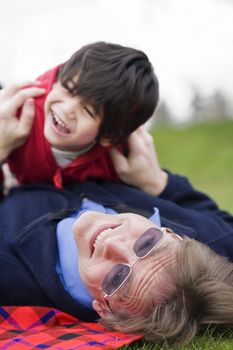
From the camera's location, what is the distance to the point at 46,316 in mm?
2387

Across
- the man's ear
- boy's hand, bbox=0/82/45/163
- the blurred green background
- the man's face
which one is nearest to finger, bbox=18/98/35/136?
boy's hand, bbox=0/82/45/163

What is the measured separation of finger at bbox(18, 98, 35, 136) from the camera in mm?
3232

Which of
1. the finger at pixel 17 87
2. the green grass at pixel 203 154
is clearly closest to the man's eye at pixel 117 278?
the finger at pixel 17 87

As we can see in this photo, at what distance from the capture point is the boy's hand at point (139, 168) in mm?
3395

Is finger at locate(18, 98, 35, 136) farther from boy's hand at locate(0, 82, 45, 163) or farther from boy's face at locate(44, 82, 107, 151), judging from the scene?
boy's face at locate(44, 82, 107, 151)

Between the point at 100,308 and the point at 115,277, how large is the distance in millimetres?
182

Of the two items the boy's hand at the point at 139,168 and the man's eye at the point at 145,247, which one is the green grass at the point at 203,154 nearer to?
the boy's hand at the point at 139,168

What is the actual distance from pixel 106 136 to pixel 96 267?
1.00 meters

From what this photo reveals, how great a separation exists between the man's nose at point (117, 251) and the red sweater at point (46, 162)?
1002mm

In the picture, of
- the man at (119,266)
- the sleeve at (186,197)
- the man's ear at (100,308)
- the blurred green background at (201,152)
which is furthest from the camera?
the blurred green background at (201,152)

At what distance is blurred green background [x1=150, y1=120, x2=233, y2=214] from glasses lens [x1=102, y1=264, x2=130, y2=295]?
8435 mm

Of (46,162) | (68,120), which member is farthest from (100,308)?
(46,162)

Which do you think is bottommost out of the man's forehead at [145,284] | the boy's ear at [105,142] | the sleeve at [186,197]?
the sleeve at [186,197]

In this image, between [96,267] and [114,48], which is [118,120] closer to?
[114,48]
